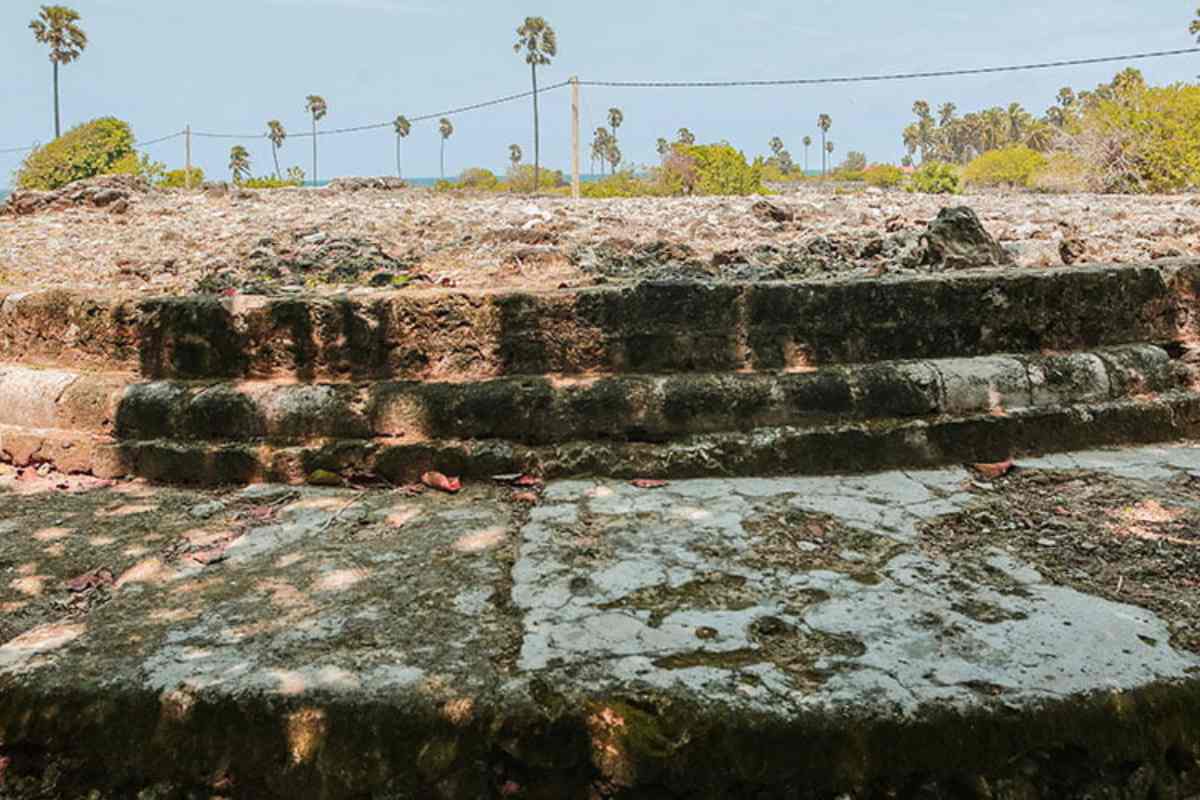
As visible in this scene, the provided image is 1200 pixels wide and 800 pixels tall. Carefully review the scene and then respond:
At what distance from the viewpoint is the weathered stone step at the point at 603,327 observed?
254cm

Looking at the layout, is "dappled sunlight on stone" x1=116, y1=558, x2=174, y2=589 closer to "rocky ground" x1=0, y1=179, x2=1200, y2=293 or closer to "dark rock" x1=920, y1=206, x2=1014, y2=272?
"rocky ground" x1=0, y1=179, x2=1200, y2=293

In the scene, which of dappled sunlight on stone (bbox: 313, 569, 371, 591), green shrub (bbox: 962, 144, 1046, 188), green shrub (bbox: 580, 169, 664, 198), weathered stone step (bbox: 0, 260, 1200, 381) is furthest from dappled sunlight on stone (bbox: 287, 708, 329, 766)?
green shrub (bbox: 962, 144, 1046, 188)

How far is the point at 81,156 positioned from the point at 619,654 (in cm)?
2670

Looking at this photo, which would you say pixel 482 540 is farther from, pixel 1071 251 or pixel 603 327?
pixel 1071 251

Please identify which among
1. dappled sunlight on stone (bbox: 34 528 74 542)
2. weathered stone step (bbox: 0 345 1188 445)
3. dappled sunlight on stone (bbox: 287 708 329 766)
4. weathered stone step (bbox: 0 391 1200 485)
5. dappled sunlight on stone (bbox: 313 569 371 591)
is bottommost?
dappled sunlight on stone (bbox: 287 708 329 766)

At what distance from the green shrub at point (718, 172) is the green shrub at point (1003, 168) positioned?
14.6 metres

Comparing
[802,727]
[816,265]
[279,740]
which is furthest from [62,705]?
[816,265]

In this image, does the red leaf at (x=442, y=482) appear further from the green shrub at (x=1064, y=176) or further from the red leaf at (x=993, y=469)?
the green shrub at (x=1064, y=176)

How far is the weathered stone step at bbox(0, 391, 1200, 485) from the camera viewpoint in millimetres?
2389

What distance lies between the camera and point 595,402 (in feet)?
8.04

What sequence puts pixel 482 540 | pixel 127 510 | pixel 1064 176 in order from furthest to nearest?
pixel 1064 176 < pixel 127 510 < pixel 482 540

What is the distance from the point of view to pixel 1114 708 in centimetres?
120

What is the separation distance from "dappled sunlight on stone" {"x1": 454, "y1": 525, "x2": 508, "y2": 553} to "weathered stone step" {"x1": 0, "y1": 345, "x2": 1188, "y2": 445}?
514 millimetres

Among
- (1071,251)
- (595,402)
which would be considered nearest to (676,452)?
(595,402)
